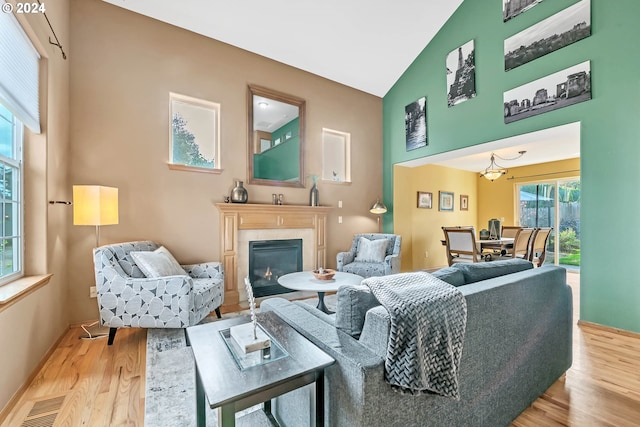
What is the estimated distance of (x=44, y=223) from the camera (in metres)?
2.20

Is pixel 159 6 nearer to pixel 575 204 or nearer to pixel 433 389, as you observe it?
pixel 433 389

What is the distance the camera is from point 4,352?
62.4 inches

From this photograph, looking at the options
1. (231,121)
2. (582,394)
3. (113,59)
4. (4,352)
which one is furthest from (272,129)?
(582,394)

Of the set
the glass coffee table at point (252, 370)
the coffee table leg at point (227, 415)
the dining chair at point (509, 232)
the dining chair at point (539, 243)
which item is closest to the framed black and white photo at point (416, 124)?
the dining chair at point (539, 243)

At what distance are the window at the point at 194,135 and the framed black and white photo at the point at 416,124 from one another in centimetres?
311

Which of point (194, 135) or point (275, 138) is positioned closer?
point (194, 135)

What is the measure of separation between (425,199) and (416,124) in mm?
1790

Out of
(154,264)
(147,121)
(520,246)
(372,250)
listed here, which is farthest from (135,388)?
(520,246)

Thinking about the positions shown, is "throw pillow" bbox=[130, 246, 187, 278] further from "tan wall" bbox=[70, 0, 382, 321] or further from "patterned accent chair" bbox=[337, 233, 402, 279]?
"patterned accent chair" bbox=[337, 233, 402, 279]

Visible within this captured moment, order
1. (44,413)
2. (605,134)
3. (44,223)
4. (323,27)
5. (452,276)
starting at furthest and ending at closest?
(323,27) → (605,134) → (44,223) → (44,413) → (452,276)

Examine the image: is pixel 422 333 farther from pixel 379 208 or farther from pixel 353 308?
pixel 379 208

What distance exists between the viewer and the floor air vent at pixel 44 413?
1510mm

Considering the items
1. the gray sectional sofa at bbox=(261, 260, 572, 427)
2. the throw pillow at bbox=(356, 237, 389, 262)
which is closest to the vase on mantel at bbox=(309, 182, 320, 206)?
the throw pillow at bbox=(356, 237, 389, 262)

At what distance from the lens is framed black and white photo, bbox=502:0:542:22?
3303mm
